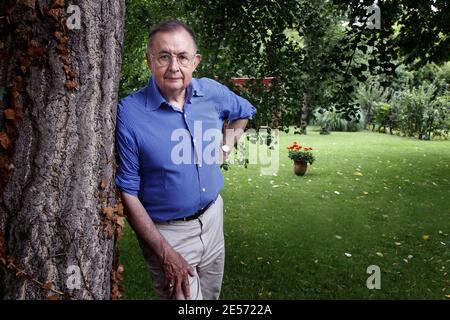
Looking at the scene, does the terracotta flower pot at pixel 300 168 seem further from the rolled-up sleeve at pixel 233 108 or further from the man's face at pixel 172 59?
the man's face at pixel 172 59

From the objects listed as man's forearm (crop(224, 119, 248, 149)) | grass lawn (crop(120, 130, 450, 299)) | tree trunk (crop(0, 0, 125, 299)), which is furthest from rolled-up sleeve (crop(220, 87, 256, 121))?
grass lawn (crop(120, 130, 450, 299))

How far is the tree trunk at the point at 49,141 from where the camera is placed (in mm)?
1504

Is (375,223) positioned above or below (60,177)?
below

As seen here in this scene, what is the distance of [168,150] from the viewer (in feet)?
6.63

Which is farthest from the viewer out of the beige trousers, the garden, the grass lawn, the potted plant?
the potted plant

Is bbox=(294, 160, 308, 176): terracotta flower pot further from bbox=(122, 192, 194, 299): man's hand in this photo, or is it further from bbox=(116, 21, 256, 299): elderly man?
bbox=(122, 192, 194, 299): man's hand

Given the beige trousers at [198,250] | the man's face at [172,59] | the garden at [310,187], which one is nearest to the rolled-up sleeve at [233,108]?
the man's face at [172,59]

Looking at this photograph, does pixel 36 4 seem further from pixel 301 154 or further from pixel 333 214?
pixel 301 154

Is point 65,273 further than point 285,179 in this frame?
No

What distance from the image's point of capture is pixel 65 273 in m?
1.59

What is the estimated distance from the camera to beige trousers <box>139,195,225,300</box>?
2166 mm
